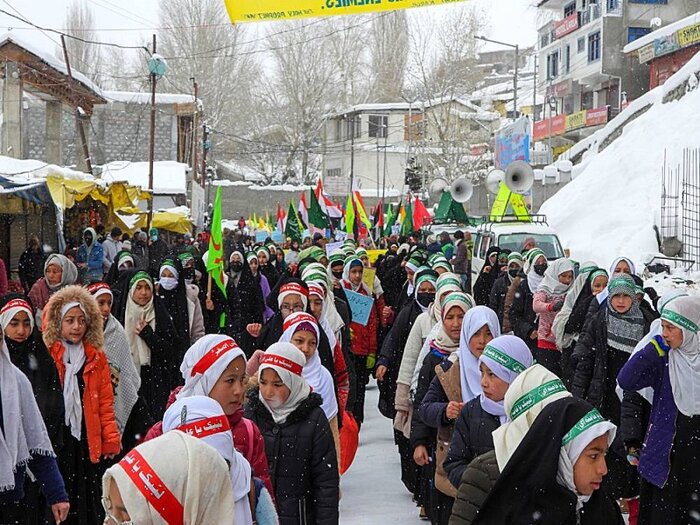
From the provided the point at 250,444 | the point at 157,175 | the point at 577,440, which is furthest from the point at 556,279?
the point at 157,175

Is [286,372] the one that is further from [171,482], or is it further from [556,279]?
[556,279]

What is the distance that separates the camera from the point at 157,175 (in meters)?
34.5

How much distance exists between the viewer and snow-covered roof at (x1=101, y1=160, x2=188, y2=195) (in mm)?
32469

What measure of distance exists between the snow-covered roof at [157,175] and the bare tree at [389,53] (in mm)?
34173

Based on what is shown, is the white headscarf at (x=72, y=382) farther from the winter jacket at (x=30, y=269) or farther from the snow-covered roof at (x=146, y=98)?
the snow-covered roof at (x=146, y=98)

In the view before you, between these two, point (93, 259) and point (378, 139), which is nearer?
point (93, 259)

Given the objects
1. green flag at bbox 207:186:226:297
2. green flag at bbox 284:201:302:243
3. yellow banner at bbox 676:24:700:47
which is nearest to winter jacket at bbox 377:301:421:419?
green flag at bbox 207:186:226:297

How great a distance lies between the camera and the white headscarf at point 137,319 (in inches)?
308

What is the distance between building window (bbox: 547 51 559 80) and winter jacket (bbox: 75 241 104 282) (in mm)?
44385

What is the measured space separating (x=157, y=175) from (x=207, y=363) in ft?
103

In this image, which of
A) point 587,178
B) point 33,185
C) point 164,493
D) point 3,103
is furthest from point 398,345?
point 587,178

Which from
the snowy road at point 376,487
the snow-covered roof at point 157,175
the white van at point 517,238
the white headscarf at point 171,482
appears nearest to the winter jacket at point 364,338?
the snowy road at point 376,487

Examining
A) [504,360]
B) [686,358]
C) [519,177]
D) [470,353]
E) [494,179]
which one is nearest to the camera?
[504,360]

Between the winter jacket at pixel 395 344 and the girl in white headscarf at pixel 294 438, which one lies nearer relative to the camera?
the girl in white headscarf at pixel 294 438
